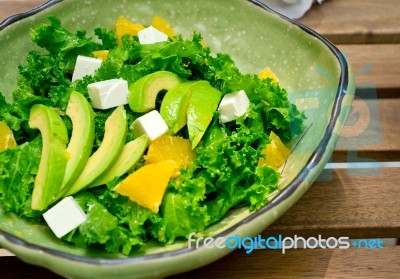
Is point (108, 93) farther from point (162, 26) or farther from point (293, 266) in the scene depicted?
point (293, 266)

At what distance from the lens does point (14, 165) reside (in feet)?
4.43

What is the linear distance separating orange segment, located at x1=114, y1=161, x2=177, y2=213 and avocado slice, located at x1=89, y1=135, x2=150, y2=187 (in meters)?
0.06

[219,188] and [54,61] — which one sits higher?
[54,61]

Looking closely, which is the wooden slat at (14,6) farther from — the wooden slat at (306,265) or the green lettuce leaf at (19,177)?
the wooden slat at (306,265)

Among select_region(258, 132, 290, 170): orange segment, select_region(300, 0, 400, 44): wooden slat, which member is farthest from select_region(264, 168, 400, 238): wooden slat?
select_region(300, 0, 400, 44): wooden slat

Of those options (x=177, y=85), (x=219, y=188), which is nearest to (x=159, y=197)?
(x=219, y=188)

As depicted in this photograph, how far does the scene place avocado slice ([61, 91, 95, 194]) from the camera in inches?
51.4

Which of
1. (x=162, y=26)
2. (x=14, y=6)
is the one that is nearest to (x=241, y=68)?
(x=162, y=26)

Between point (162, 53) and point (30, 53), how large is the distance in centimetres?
39

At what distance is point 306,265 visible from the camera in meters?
1.40

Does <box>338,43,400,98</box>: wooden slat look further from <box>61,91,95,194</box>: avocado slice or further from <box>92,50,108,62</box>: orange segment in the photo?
<box>61,91,95,194</box>: avocado slice

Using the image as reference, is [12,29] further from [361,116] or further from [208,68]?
[361,116]

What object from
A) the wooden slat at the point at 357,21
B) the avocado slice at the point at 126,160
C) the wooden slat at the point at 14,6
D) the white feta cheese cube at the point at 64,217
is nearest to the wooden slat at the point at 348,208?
the avocado slice at the point at 126,160

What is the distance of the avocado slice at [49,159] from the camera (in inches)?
50.2
